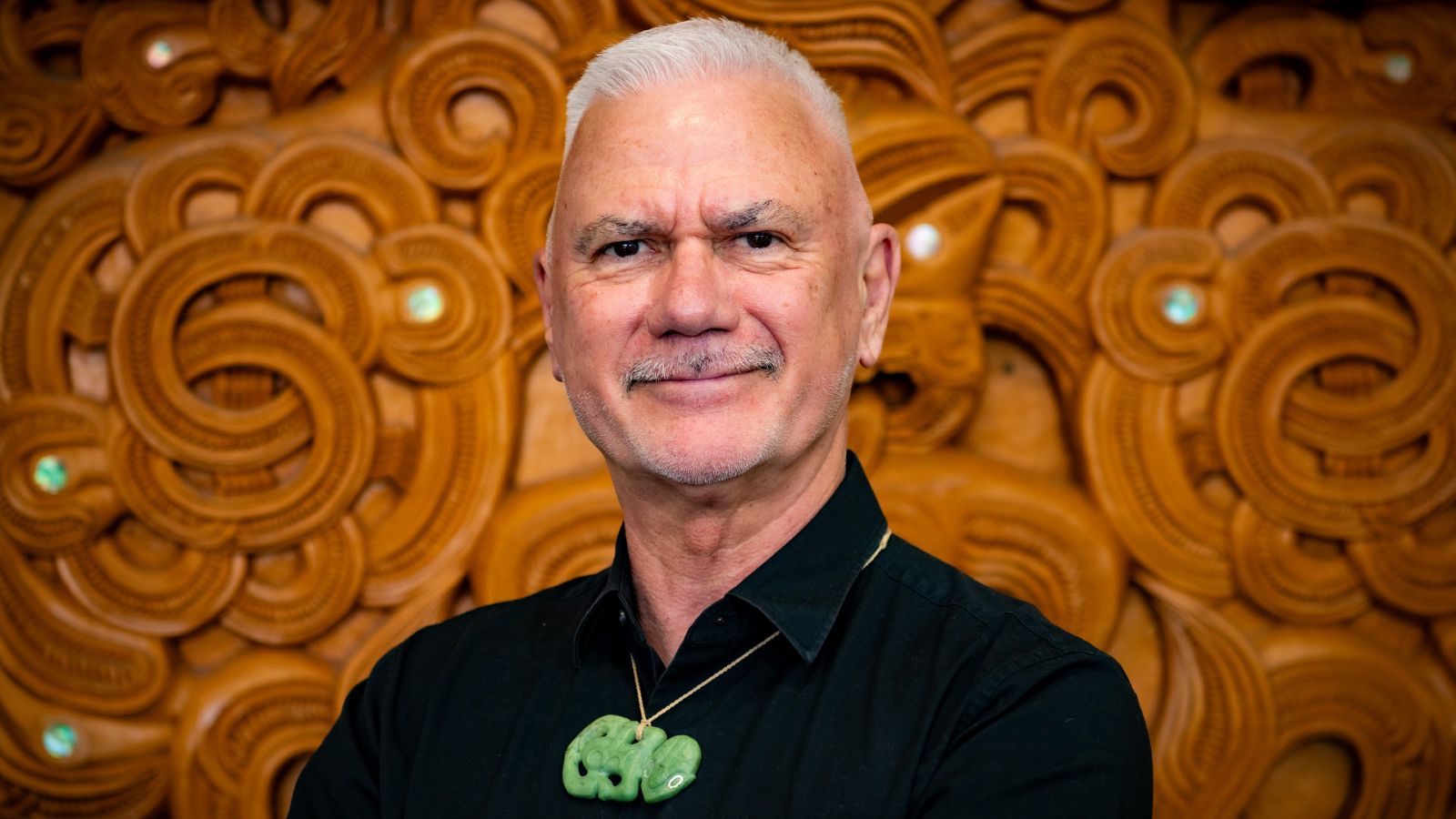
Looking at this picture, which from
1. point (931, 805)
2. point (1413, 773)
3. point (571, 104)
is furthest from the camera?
point (1413, 773)

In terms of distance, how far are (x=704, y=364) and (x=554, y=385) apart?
36.2 inches

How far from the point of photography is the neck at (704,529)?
1203 mm

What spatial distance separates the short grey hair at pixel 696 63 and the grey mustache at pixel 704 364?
0.25 m

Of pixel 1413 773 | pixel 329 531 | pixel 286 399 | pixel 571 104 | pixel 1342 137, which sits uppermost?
pixel 571 104

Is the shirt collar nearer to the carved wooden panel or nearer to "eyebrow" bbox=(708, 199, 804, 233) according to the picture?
"eyebrow" bbox=(708, 199, 804, 233)

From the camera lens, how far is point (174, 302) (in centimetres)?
195

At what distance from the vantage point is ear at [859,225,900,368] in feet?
4.37

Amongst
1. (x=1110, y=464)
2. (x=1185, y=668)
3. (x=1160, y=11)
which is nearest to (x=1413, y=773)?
(x=1185, y=668)

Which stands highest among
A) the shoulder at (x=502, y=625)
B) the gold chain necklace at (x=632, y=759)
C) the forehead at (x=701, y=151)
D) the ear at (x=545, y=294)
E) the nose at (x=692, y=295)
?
the forehead at (x=701, y=151)

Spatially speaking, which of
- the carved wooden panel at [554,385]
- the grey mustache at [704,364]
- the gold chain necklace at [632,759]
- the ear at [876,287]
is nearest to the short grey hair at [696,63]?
the ear at [876,287]

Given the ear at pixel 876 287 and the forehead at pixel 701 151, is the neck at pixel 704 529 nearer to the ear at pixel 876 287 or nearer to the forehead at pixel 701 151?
the ear at pixel 876 287

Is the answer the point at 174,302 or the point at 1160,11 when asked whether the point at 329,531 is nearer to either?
the point at 174,302

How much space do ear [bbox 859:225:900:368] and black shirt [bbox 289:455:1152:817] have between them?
131 mm

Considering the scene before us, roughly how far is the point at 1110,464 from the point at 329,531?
44.3 inches
